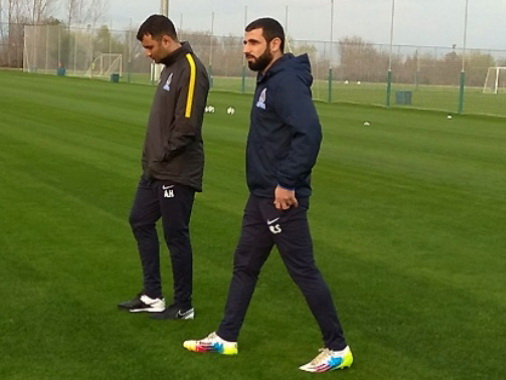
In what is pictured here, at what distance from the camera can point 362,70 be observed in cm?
5081

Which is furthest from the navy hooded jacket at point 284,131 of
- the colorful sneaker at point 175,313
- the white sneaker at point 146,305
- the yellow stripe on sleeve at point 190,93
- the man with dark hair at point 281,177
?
the white sneaker at point 146,305

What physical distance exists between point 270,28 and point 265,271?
10.7 feet

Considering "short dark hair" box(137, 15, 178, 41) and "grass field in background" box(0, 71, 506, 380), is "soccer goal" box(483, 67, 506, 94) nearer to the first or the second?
"grass field in background" box(0, 71, 506, 380)

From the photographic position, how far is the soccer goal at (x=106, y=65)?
64500mm

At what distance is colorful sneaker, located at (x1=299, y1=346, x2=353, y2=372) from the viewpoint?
19.0 ft

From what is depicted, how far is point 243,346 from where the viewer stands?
6277 mm

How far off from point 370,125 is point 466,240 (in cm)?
1750

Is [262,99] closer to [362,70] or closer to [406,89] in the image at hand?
[406,89]

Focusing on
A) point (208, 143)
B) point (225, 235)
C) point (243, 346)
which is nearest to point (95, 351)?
point (243, 346)

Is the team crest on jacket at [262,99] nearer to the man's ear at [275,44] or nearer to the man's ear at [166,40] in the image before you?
the man's ear at [275,44]

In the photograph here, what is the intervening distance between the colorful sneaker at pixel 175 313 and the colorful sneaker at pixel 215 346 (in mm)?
719

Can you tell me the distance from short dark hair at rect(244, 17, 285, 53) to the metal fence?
30479 millimetres

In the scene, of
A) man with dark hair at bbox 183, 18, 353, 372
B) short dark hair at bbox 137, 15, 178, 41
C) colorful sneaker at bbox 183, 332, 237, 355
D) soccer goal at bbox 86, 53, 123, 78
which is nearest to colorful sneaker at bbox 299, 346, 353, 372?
man with dark hair at bbox 183, 18, 353, 372

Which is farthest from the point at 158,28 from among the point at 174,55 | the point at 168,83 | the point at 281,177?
the point at 281,177
